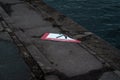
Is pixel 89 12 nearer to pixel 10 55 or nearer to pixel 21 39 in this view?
pixel 21 39

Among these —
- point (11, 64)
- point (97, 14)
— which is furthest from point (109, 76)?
point (97, 14)

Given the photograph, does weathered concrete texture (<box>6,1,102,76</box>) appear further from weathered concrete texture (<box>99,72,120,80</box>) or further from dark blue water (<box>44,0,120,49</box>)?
dark blue water (<box>44,0,120,49</box>)

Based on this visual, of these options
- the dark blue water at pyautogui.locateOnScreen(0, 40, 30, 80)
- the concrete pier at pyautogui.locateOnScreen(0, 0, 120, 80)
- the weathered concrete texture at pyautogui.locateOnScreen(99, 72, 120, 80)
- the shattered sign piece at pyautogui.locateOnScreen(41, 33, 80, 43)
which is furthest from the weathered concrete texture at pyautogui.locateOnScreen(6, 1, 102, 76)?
the dark blue water at pyautogui.locateOnScreen(0, 40, 30, 80)

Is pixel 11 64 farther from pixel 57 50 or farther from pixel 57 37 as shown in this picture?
pixel 57 37

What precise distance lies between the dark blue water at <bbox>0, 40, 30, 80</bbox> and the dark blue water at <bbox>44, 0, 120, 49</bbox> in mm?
3625

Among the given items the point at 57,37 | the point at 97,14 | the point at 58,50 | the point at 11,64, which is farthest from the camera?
the point at 97,14

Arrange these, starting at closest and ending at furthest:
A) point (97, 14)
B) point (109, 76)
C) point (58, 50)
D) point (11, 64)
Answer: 1. point (109, 76)
2. point (11, 64)
3. point (58, 50)
4. point (97, 14)

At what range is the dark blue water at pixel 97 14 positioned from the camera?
8680 mm

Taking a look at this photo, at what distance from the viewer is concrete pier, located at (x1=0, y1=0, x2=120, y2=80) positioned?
4.80 metres

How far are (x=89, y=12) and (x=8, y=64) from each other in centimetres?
572

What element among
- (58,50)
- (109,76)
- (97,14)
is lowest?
(97,14)

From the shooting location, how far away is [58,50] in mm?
5680

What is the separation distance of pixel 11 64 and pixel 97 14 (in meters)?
5.63

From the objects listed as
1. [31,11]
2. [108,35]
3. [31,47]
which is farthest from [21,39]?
[108,35]
